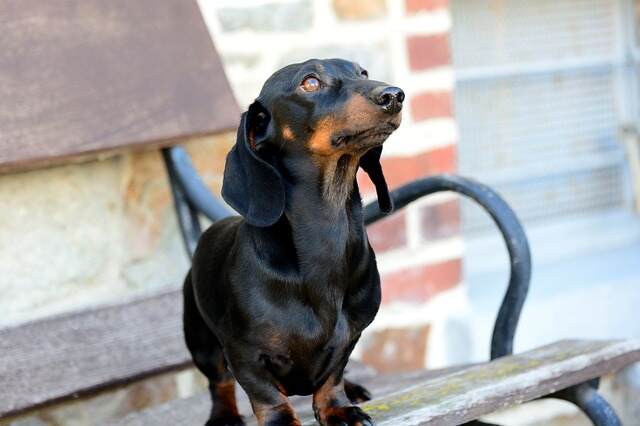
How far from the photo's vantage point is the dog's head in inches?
52.0

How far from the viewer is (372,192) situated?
251 centimetres

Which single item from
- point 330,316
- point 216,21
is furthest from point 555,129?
point 330,316

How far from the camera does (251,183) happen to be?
1.36 m

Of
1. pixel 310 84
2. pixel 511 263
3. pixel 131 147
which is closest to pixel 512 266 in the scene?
pixel 511 263

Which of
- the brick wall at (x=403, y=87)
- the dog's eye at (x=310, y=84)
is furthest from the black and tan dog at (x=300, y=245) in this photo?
the brick wall at (x=403, y=87)

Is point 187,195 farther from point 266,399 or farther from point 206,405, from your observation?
point 266,399

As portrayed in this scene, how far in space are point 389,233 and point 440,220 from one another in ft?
0.54

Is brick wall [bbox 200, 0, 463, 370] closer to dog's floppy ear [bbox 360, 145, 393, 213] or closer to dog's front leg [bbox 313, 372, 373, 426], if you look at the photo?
dog's floppy ear [bbox 360, 145, 393, 213]

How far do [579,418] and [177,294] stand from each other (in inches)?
47.5

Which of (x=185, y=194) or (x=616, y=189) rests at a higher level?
(x=185, y=194)

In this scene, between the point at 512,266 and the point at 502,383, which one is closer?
the point at 502,383

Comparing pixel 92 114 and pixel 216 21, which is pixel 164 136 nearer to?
pixel 92 114

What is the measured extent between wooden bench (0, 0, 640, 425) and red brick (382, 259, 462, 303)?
502mm

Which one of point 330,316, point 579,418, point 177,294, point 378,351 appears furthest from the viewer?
point 579,418
